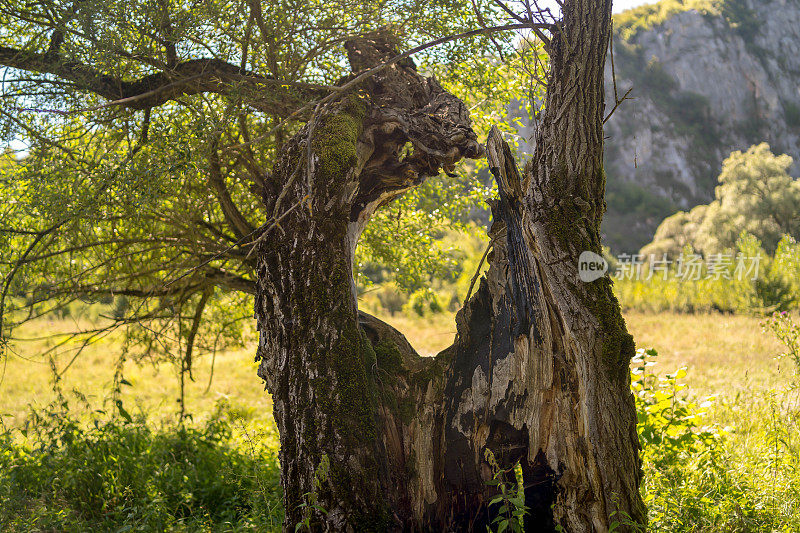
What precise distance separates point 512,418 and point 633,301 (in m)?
18.9

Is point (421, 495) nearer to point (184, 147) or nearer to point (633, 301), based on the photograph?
point (184, 147)

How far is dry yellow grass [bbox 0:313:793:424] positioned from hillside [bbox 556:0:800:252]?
112ft

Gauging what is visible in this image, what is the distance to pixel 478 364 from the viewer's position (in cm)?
372

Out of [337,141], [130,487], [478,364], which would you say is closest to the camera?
[478,364]

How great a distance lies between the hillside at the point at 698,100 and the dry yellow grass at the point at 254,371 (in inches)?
1349

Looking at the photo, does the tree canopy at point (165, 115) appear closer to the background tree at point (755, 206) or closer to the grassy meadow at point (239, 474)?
the grassy meadow at point (239, 474)

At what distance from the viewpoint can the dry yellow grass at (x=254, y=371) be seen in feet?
30.8

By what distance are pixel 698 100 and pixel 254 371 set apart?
180ft

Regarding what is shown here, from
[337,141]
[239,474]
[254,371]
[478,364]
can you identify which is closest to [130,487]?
[239,474]

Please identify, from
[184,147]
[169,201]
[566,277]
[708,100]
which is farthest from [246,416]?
[708,100]

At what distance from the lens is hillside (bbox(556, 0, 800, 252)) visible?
5056 centimetres
